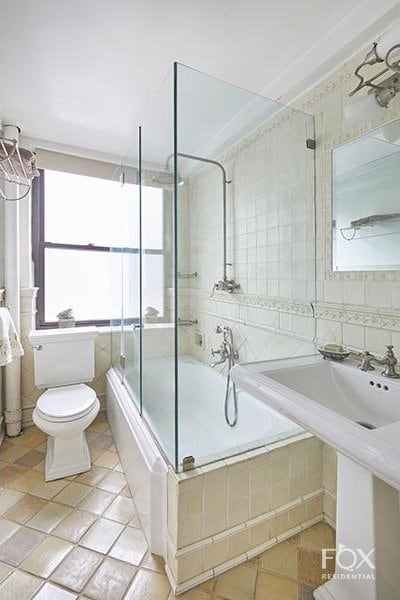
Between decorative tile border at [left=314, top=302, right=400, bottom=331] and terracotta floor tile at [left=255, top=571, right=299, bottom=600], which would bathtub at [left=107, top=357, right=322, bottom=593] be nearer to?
terracotta floor tile at [left=255, top=571, right=299, bottom=600]

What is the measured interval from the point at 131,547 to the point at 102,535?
0.17 metres

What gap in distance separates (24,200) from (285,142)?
6.72 ft

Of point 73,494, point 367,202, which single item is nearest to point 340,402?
point 367,202

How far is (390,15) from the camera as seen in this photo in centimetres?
124

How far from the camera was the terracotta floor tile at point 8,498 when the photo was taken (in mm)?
1619

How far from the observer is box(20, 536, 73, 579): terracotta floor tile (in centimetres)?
128

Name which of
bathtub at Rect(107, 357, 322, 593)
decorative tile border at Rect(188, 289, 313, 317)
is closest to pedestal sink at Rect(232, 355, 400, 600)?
bathtub at Rect(107, 357, 322, 593)

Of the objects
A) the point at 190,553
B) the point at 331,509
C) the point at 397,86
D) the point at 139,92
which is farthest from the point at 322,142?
the point at 190,553

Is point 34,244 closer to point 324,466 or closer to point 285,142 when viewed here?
point 285,142

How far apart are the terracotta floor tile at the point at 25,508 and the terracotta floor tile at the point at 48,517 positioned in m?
0.03

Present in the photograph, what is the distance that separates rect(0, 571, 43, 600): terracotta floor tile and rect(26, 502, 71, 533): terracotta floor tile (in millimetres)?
233

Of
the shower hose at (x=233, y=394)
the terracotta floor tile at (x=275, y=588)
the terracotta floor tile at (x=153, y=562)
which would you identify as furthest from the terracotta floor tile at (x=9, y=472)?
the terracotta floor tile at (x=275, y=588)

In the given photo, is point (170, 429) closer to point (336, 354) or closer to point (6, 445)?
point (336, 354)

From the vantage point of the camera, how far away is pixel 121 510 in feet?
5.32
